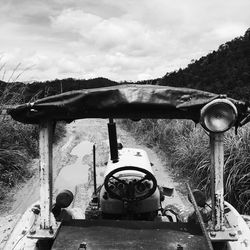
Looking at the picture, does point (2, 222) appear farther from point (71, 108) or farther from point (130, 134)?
point (130, 134)

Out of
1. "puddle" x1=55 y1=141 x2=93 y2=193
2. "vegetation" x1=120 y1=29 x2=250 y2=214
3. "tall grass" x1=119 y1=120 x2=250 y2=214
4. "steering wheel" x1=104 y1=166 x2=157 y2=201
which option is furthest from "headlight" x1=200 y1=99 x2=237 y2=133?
"puddle" x1=55 y1=141 x2=93 y2=193

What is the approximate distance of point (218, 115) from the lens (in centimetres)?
246

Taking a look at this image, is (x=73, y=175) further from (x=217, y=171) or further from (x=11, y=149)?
(x=217, y=171)

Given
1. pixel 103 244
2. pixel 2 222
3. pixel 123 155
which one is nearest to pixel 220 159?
pixel 103 244

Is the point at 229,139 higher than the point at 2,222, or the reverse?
the point at 229,139

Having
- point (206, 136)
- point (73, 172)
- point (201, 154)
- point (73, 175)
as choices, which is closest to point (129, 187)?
point (201, 154)

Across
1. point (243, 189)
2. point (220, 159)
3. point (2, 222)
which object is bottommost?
point (2, 222)

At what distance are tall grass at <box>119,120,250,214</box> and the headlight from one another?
109 cm

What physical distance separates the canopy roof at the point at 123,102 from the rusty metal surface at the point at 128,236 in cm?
88

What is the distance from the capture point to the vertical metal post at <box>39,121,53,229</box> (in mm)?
2795

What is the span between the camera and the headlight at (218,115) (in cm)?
242

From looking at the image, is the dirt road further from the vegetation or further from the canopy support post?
the canopy support post

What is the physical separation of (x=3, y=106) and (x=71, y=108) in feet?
17.9

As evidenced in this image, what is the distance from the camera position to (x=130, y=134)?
51.1 feet
